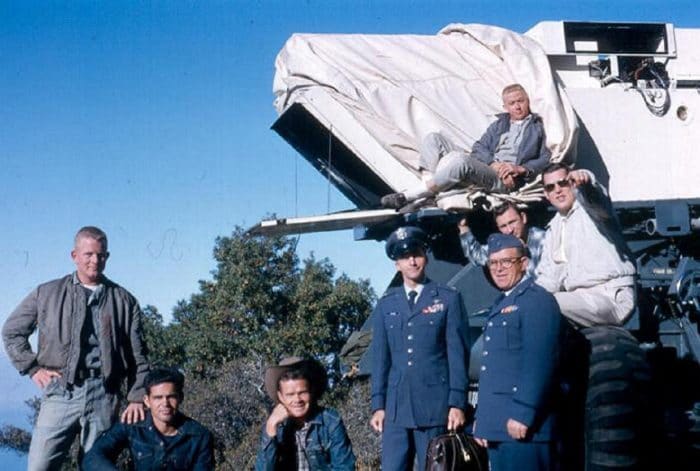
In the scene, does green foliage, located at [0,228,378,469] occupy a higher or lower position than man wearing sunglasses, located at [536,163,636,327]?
higher

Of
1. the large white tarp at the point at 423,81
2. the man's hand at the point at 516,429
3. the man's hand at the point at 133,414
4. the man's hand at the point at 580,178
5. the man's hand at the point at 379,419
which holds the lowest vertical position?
the man's hand at the point at 516,429

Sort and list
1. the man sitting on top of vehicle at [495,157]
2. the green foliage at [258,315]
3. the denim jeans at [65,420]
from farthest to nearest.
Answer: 1. the green foliage at [258,315]
2. the man sitting on top of vehicle at [495,157]
3. the denim jeans at [65,420]

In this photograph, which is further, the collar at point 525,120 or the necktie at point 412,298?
the collar at point 525,120

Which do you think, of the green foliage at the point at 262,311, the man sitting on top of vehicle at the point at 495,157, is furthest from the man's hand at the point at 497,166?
the green foliage at the point at 262,311

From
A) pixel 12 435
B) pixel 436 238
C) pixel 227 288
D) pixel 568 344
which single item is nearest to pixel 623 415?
pixel 568 344

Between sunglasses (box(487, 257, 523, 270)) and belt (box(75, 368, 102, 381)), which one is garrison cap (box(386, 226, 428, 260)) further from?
belt (box(75, 368, 102, 381))

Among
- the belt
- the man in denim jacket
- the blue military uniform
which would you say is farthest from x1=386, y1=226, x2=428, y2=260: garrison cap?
the belt

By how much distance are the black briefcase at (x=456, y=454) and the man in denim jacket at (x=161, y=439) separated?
1.11 metres

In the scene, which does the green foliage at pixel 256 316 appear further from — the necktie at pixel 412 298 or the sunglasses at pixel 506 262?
the sunglasses at pixel 506 262

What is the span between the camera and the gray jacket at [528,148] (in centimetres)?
595

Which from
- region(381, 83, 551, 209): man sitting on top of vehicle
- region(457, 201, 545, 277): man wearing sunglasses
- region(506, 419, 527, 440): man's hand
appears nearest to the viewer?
region(506, 419, 527, 440): man's hand

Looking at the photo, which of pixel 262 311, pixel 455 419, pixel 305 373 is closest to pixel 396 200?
pixel 455 419

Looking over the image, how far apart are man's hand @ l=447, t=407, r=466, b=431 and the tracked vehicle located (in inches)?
28.4

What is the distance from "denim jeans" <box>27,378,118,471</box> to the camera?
5.05 meters
